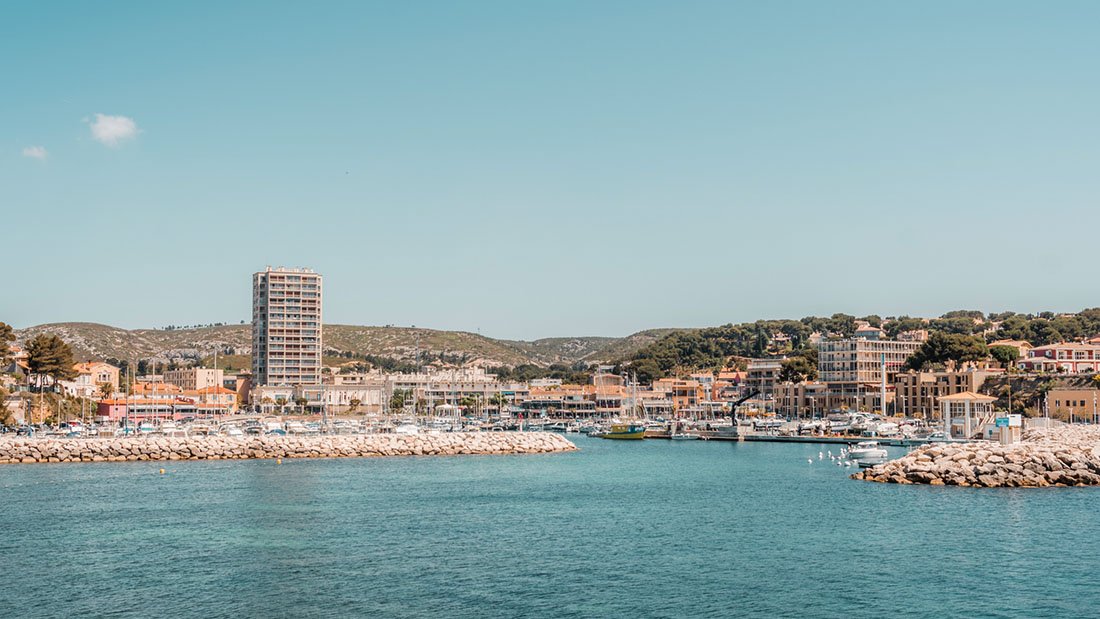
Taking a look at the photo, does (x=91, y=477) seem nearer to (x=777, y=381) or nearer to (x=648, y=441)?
(x=648, y=441)

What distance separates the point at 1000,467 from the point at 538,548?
25.8 metres

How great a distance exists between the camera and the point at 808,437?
3772 inches

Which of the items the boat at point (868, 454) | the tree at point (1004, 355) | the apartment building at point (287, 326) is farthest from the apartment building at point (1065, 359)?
the apartment building at point (287, 326)

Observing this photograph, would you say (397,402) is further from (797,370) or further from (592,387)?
(797,370)

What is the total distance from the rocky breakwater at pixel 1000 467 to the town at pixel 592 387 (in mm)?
33441

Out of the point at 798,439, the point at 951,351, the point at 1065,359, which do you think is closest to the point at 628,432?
the point at 798,439

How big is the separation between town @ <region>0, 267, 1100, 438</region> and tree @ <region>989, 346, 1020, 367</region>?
0.54ft

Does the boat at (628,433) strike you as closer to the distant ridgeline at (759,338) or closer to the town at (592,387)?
the town at (592,387)

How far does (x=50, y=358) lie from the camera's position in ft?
303

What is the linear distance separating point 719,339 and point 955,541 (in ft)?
534

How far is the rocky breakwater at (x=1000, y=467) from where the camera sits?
157ft

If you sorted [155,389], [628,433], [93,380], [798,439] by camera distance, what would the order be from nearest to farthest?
1. [798,439]
2. [628,433]
3. [155,389]
4. [93,380]

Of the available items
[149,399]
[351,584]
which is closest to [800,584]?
[351,584]

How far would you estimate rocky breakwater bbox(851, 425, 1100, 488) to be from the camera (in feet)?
157
